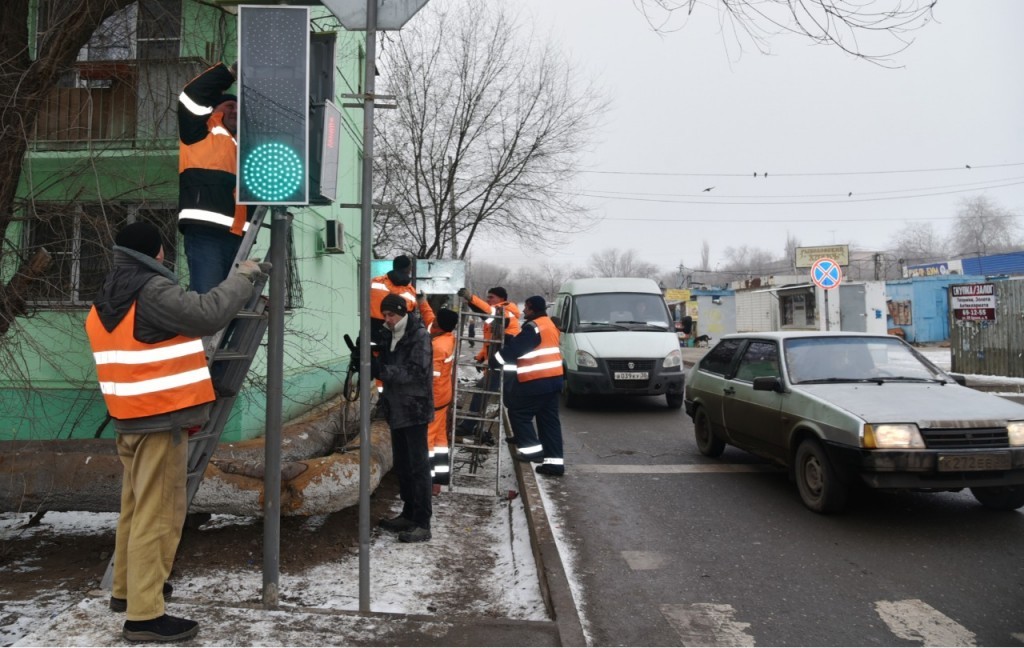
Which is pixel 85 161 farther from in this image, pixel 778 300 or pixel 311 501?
pixel 778 300

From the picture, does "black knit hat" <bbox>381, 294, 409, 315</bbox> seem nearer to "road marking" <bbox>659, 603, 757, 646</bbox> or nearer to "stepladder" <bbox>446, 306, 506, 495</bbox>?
"stepladder" <bbox>446, 306, 506, 495</bbox>

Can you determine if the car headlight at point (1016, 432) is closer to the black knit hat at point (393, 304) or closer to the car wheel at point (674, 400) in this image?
the black knit hat at point (393, 304)

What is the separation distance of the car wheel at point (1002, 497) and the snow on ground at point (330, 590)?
160 inches

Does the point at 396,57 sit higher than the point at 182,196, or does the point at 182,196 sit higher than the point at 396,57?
the point at 396,57

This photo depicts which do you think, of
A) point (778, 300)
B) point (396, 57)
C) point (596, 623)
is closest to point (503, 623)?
point (596, 623)

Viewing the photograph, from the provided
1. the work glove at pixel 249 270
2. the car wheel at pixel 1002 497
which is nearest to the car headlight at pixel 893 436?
the car wheel at pixel 1002 497

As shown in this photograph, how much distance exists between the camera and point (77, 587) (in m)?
4.32

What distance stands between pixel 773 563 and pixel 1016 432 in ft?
7.46

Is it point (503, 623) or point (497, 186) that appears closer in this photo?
point (503, 623)

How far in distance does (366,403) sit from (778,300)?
29665 millimetres

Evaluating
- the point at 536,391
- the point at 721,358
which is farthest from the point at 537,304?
the point at 721,358

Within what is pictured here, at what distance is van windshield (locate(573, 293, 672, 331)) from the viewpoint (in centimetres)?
1259

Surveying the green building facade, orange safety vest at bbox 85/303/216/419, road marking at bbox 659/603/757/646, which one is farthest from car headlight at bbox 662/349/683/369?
orange safety vest at bbox 85/303/216/419

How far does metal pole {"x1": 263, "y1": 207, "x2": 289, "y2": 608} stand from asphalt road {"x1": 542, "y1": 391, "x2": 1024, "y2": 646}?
178 cm
